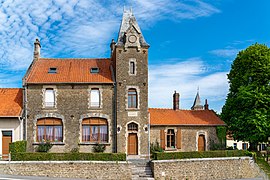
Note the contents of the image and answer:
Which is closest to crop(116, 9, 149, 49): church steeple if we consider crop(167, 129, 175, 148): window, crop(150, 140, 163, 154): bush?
crop(167, 129, 175, 148): window

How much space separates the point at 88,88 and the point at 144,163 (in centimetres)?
791

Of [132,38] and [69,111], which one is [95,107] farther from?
[132,38]

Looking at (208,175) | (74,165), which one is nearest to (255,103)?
(208,175)

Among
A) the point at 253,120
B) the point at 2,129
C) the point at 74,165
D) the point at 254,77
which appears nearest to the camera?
the point at 74,165

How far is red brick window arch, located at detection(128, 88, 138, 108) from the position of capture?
26953 mm

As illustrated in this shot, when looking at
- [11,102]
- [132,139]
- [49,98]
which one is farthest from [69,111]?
[132,139]

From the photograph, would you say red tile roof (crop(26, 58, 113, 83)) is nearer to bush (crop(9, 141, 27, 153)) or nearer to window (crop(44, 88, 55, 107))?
window (crop(44, 88, 55, 107))

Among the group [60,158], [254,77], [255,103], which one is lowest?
[60,158]

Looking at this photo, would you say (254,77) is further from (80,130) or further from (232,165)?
(80,130)

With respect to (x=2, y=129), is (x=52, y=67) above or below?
above

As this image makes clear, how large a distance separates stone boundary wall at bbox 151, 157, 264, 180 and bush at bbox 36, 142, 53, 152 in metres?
8.90

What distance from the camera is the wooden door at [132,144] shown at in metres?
26.7

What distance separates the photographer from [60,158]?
21.9 meters

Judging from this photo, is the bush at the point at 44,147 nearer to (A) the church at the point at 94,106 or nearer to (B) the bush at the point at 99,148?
(A) the church at the point at 94,106
